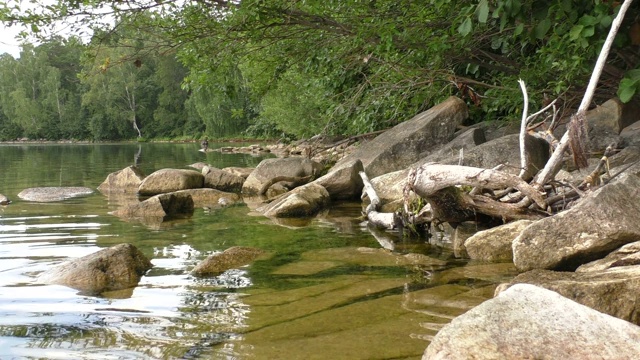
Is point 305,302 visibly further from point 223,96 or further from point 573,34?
point 223,96

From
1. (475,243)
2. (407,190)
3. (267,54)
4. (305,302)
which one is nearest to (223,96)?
(267,54)

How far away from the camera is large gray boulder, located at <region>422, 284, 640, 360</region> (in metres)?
3.11

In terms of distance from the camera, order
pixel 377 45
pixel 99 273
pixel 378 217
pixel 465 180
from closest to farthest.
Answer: pixel 99 273, pixel 465 180, pixel 378 217, pixel 377 45

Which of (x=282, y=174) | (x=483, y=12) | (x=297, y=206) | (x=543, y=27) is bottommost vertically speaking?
(x=297, y=206)

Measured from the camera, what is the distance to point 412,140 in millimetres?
13031

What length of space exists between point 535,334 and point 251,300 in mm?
2531

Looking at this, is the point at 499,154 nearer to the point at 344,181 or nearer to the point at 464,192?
the point at 464,192

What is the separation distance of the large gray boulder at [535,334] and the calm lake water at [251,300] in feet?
1.90

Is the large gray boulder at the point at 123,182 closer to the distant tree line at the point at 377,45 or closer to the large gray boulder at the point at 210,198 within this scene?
the large gray boulder at the point at 210,198

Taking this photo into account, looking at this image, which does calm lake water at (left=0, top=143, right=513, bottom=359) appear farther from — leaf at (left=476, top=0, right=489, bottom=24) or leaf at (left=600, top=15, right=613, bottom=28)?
leaf at (left=600, top=15, right=613, bottom=28)

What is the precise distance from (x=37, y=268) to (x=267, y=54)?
614 cm

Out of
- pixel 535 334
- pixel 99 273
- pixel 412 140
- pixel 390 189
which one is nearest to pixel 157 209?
pixel 390 189

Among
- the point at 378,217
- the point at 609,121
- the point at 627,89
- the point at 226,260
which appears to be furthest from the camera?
the point at 609,121

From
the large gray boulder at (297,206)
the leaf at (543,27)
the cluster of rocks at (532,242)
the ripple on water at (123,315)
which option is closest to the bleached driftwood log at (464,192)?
the cluster of rocks at (532,242)
